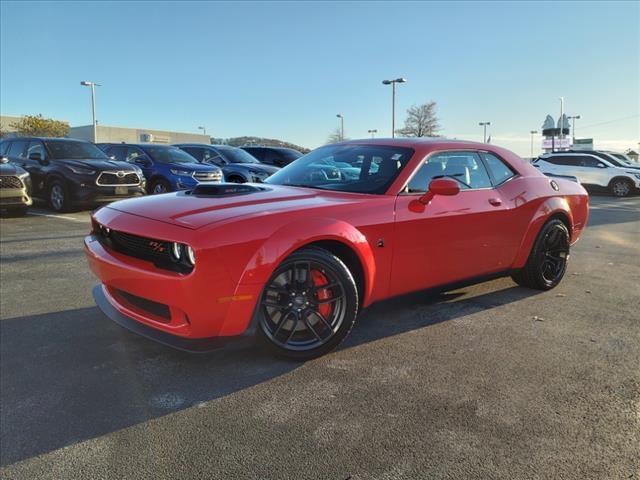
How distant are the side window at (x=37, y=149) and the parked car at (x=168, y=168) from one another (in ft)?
6.99

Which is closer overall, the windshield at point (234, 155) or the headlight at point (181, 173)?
the headlight at point (181, 173)

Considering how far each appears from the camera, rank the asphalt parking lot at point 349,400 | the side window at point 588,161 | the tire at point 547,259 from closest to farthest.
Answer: the asphalt parking lot at point 349,400 → the tire at point 547,259 → the side window at point 588,161

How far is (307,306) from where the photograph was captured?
2992 millimetres

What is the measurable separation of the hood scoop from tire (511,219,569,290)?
2646mm

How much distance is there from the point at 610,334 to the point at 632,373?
0.69 metres

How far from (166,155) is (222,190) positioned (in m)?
9.56

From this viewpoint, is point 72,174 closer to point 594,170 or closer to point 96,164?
point 96,164

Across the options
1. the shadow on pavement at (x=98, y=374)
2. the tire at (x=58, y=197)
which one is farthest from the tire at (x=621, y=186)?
the tire at (x=58, y=197)

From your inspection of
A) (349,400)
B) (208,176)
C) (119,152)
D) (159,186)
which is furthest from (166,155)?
(349,400)

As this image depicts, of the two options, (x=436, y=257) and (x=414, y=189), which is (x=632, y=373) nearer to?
(x=436, y=257)

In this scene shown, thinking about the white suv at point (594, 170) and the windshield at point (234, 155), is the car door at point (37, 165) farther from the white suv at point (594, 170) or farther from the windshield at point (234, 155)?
the white suv at point (594, 170)

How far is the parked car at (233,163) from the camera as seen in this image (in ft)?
41.9

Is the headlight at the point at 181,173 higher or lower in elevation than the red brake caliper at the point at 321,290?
higher

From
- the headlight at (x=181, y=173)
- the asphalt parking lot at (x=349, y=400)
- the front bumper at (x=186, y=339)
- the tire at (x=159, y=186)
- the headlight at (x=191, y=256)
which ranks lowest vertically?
the asphalt parking lot at (x=349, y=400)
